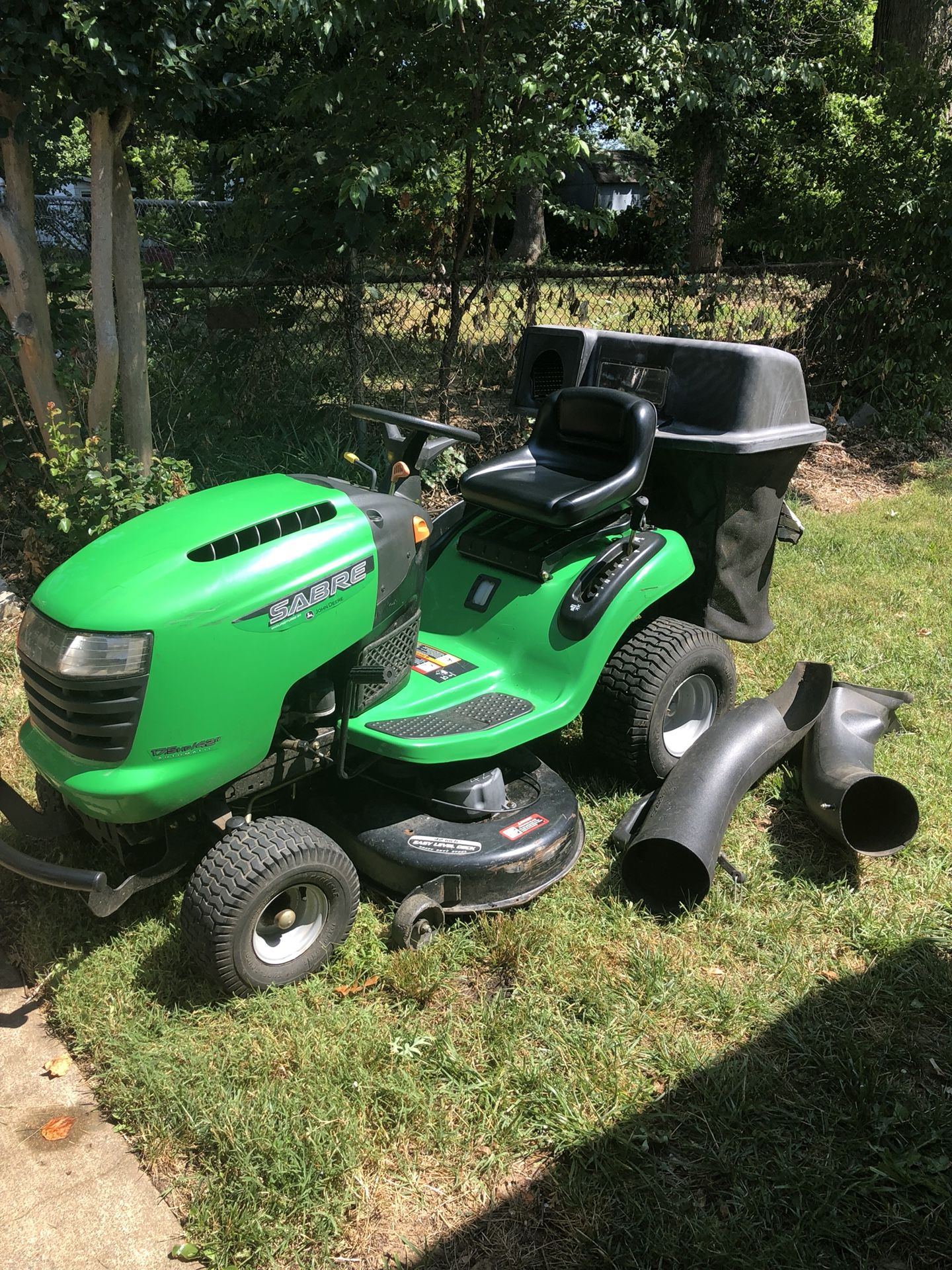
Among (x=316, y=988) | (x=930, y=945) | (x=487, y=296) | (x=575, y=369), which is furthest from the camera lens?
(x=487, y=296)

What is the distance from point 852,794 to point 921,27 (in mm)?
8449

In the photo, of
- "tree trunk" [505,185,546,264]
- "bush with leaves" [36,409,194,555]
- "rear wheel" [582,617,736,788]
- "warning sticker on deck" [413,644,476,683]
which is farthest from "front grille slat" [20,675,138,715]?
"tree trunk" [505,185,546,264]

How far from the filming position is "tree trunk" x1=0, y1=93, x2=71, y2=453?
4285mm

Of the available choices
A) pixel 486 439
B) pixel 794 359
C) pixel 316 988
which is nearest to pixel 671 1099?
pixel 316 988

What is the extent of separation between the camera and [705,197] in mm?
10312

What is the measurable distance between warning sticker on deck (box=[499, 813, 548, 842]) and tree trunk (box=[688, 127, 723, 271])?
28.1 ft

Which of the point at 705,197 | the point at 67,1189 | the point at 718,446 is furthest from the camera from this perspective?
the point at 705,197

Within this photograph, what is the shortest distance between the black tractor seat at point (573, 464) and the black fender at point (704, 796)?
0.82 metres

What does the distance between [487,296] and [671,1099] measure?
16.5 ft

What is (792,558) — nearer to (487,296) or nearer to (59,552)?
(487,296)

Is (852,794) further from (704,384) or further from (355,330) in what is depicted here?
(355,330)

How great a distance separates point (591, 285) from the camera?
6754 mm

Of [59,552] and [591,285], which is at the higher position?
[591,285]

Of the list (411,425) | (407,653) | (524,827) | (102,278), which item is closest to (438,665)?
(407,653)
